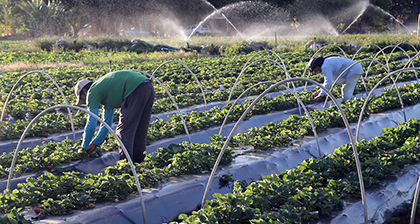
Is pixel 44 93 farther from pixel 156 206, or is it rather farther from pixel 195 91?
pixel 156 206

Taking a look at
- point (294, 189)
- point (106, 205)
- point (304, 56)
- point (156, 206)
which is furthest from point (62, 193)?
point (304, 56)

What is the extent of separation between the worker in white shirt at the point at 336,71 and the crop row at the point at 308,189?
2.88 metres

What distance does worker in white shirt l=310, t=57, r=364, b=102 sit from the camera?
979 centimetres

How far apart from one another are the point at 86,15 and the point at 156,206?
44.2 metres

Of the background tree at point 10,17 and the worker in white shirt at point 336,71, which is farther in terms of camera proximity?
the background tree at point 10,17

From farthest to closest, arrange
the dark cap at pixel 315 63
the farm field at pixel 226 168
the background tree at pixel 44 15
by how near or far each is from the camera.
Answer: the background tree at pixel 44 15 < the dark cap at pixel 315 63 < the farm field at pixel 226 168

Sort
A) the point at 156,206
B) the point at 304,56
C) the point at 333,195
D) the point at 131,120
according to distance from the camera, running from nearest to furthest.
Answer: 1. the point at 333,195
2. the point at 156,206
3. the point at 131,120
4. the point at 304,56

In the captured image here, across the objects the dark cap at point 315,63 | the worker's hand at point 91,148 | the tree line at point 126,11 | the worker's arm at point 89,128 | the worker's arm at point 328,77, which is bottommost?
the tree line at point 126,11

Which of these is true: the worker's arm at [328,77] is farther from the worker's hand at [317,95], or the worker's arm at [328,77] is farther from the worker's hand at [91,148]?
the worker's hand at [91,148]

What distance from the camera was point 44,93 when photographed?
12.5 m

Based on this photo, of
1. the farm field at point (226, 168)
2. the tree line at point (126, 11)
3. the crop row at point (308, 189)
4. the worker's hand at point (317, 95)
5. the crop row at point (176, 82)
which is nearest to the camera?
the crop row at point (308, 189)

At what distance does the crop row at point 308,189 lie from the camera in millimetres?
4613

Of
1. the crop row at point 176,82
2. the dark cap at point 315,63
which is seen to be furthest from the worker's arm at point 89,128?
the dark cap at point 315,63

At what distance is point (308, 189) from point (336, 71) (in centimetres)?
576
